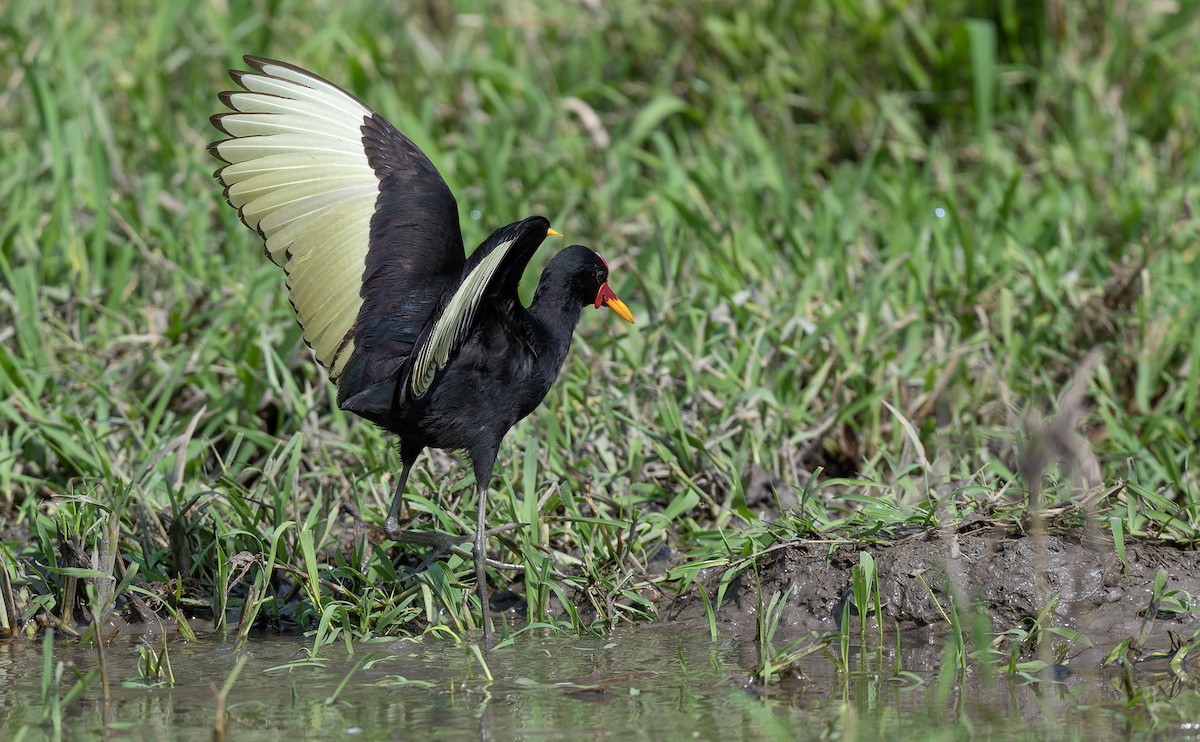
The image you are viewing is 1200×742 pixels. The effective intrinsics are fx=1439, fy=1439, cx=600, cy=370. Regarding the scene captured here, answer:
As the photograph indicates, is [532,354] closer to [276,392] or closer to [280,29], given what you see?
[276,392]

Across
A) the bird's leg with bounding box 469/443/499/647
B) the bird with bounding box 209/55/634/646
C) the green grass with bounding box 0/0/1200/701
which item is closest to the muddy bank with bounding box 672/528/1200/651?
the green grass with bounding box 0/0/1200/701

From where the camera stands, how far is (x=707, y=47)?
7.05 metres

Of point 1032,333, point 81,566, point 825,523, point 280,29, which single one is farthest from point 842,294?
point 280,29

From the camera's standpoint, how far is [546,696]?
3289 mm

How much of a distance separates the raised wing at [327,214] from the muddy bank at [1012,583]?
51.6 inches

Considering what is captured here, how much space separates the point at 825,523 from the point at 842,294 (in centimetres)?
158

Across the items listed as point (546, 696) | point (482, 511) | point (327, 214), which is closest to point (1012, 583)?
point (546, 696)

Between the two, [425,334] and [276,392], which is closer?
[425,334]

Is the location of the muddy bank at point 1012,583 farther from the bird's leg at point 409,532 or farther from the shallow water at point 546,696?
the bird's leg at point 409,532

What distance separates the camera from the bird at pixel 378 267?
3.81 m

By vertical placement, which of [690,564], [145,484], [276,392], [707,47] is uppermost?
[707,47]

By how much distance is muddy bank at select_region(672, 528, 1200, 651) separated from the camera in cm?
370

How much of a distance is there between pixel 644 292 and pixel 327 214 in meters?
1.37

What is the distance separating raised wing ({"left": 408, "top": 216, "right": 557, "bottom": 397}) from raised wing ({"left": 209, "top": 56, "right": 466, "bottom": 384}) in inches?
16.9
